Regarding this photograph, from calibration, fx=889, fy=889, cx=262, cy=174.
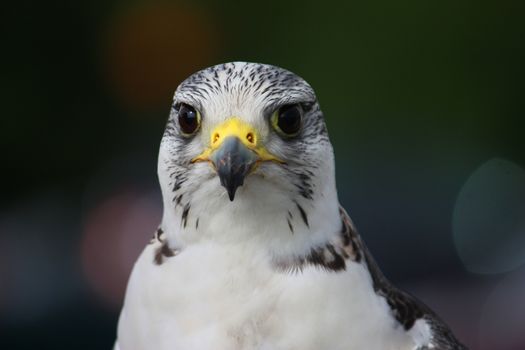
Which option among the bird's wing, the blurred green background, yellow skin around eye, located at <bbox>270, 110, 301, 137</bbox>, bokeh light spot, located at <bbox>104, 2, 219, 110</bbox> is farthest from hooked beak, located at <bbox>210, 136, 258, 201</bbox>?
bokeh light spot, located at <bbox>104, 2, 219, 110</bbox>

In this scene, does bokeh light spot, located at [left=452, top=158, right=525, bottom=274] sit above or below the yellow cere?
below

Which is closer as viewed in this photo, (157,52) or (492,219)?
(492,219)

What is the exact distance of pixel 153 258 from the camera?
7.97 feet

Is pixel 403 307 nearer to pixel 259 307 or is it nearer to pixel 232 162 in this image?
pixel 259 307

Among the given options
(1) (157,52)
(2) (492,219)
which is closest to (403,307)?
(2) (492,219)

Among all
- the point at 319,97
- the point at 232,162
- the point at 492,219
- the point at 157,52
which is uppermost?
the point at 232,162

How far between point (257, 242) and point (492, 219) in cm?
500

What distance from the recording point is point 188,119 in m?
2.38

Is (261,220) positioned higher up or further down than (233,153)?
further down

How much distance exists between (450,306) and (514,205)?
191 cm

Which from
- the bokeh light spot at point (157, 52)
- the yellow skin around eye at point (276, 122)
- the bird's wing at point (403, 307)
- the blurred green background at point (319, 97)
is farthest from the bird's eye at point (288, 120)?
the bokeh light spot at point (157, 52)

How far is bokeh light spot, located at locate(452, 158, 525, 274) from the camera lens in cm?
624

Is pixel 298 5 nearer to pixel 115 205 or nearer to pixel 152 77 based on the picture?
pixel 152 77

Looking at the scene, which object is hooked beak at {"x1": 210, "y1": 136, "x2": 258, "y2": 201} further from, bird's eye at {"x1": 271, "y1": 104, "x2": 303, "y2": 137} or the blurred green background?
the blurred green background
